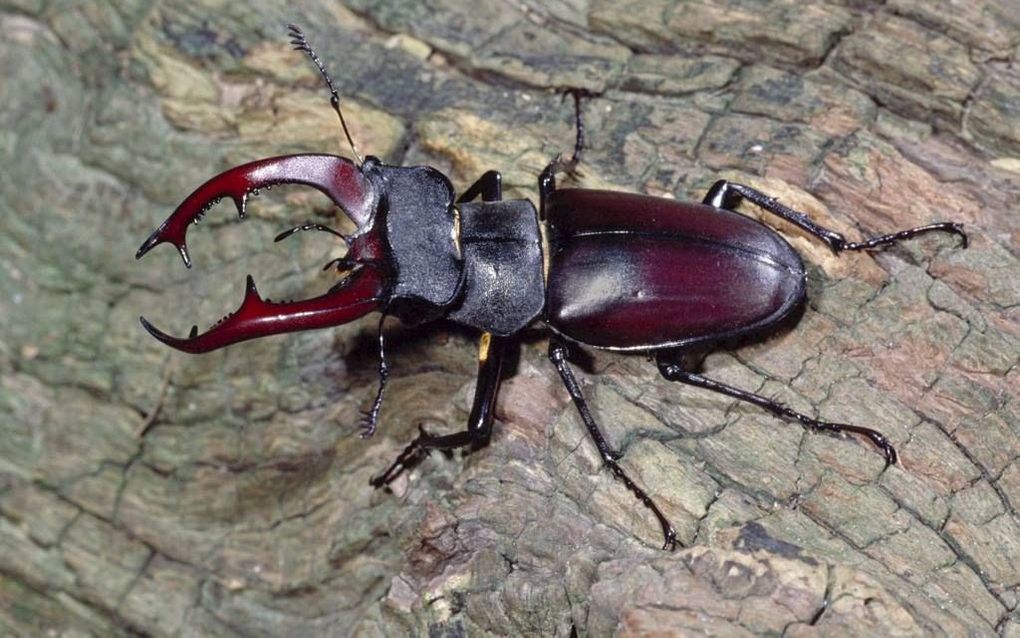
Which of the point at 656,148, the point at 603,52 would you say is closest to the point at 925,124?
the point at 656,148

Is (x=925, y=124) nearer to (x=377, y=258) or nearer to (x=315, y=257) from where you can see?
(x=377, y=258)

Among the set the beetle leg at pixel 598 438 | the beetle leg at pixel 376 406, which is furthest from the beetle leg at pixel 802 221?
the beetle leg at pixel 376 406

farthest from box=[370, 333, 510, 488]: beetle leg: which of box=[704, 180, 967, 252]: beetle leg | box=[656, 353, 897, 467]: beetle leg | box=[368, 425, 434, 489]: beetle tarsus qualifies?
box=[704, 180, 967, 252]: beetle leg

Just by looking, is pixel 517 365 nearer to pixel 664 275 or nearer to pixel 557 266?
pixel 557 266

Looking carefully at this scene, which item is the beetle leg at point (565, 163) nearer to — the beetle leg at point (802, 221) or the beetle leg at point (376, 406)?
the beetle leg at point (802, 221)

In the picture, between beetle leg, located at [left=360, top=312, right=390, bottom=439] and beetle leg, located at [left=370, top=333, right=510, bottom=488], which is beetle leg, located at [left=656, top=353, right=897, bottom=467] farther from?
beetle leg, located at [left=360, top=312, right=390, bottom=439]

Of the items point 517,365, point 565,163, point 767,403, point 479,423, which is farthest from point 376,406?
point 767,403
